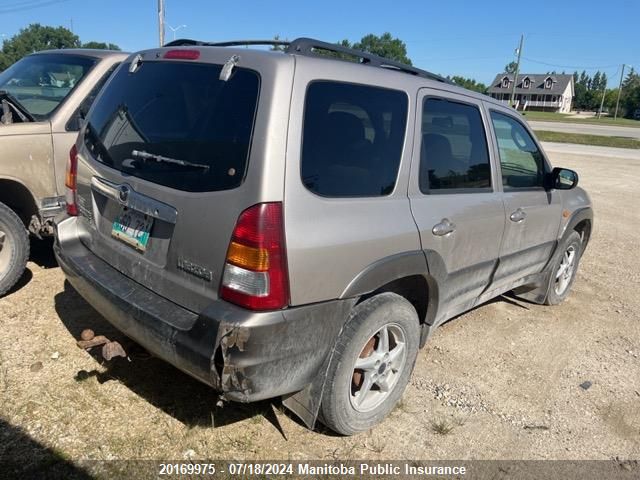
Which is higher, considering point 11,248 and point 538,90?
point 538,90

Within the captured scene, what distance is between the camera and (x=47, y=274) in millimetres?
4715

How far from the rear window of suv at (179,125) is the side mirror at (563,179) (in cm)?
302

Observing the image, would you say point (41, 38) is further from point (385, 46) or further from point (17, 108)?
point (17, 108)

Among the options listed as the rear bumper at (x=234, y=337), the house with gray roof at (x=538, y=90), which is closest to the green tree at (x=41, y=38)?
the house with gray roof at (x=538, y=90)

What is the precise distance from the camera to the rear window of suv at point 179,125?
88.8 inches

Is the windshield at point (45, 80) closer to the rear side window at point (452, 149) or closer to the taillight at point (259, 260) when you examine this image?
the taillight at point (259, 260)

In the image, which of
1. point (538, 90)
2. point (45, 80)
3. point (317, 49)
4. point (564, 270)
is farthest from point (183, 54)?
point (538, 90)

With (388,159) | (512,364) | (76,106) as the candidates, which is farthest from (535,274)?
(76,106)

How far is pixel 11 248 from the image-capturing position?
4109mm

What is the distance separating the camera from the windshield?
180 inches

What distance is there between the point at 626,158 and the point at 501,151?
65.1 feet

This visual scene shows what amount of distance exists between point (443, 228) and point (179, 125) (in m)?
1.60

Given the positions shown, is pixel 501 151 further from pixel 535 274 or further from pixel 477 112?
pixel 535 274

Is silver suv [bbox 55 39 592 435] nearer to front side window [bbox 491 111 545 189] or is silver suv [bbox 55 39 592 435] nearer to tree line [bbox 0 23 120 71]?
front side window [bbox 491 111 545 189]
